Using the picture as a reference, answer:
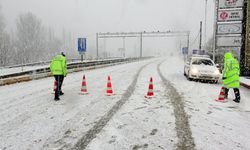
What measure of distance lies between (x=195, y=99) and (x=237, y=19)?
13.7 metres

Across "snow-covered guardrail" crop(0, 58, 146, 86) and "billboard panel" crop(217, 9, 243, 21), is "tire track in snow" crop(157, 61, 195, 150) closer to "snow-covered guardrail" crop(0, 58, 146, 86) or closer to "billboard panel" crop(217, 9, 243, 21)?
"snow-covered guardrail" crop(0, 58, 146, 86)

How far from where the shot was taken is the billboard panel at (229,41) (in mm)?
19413

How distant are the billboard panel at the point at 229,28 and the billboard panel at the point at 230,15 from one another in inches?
19.3

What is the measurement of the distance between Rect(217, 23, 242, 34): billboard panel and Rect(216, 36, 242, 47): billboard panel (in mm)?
530

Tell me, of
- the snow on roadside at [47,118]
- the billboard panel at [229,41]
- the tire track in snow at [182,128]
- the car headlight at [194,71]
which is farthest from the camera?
the billboard panel at [229,41]

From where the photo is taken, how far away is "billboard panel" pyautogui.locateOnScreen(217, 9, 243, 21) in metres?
19.1

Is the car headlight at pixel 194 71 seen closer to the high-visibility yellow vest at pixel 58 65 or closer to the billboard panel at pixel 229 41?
the billboard panel at pixel 229 41

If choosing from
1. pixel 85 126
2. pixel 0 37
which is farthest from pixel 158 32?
pixel 85 126

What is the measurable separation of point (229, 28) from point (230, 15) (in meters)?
1.09

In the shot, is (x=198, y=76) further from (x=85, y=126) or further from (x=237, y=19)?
Answer: (x=85, y=126)

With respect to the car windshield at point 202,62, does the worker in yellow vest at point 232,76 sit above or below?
below

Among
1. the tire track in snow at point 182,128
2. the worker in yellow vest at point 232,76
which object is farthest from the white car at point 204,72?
the tire track in snow at point 182,128

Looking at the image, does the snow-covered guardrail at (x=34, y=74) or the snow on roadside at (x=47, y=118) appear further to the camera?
A: the snow-covered guardrail at (x=34, y=74)

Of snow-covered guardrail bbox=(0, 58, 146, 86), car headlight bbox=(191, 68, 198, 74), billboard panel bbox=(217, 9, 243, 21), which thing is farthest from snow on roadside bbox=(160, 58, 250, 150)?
billboard panel bbox=(217, 9, 243, 21)
